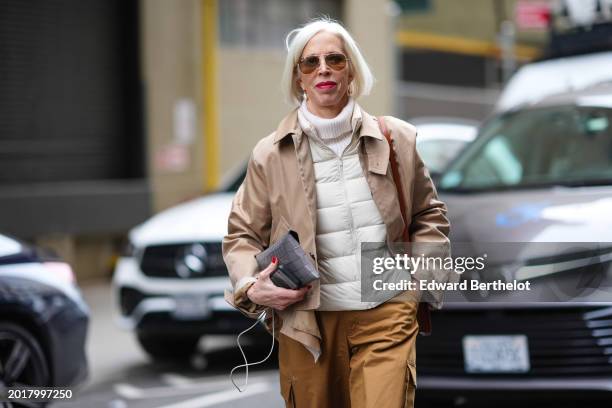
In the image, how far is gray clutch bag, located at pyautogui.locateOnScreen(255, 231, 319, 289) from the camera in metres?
3.52

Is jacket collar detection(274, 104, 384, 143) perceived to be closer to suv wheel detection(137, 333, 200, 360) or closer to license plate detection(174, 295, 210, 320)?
license plate detection(174, 295, 210, 320)

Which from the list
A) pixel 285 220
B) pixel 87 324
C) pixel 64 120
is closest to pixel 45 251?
pixel 87 324

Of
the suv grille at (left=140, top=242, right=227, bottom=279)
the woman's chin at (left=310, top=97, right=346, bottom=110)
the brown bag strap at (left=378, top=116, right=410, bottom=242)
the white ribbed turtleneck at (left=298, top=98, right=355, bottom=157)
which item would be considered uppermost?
the woman's chin at (left=310, top=97, right=346, bottom=110)

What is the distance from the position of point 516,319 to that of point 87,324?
8.18 feet

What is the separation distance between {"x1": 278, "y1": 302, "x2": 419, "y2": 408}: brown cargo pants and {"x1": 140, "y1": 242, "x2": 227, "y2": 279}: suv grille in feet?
13.6

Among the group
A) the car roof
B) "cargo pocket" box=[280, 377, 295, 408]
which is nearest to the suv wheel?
the car roof

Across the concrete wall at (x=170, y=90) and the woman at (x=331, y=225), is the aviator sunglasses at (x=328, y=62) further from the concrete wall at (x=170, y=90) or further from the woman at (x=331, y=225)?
the concrete wall at (x=170, y=90)

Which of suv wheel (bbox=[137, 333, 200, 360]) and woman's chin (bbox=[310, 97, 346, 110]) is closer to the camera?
woman's chin (bbox=[310, 97, 346, 110])

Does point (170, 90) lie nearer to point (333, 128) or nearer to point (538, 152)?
point (538, 152)

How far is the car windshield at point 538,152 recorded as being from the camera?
6.41m

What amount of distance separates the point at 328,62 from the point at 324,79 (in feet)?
0.20

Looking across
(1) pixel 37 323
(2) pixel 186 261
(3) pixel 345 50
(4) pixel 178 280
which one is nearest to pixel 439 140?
(2) pixel 186 261

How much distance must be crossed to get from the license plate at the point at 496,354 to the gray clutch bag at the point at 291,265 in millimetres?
2143

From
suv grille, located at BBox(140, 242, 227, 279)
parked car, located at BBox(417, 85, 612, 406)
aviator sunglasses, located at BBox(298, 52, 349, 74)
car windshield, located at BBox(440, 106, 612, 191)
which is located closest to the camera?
aviator sunglasses, located at BBox(298, 52, 349, 74)
